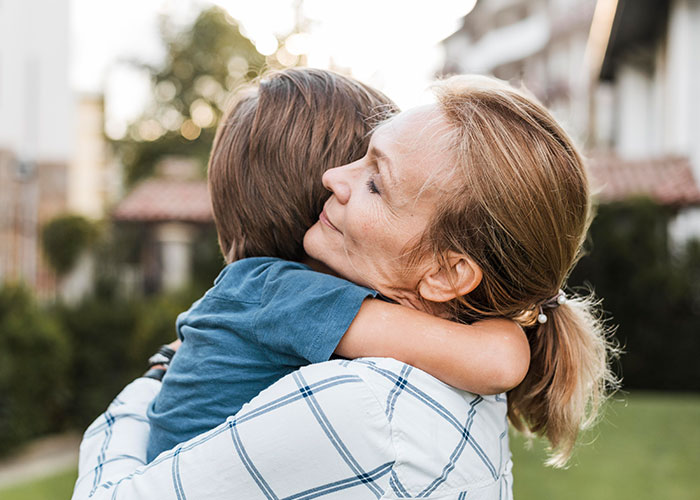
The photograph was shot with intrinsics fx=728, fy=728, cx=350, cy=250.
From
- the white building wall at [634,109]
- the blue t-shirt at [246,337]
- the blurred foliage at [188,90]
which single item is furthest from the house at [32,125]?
the blurred foliage at [188,90]

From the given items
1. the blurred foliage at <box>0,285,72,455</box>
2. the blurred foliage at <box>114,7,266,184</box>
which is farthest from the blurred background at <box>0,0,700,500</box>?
the blurred foliage at <box>114,7,266,184</box>

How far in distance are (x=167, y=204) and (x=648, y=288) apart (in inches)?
326

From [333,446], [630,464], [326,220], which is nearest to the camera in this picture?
[333,446]

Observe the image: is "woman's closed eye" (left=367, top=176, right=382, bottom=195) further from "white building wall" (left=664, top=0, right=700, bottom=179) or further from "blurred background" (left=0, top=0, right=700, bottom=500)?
"white building wall" (left=664, top=0, right=700, bottom=179)

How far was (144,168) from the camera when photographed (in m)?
29.8

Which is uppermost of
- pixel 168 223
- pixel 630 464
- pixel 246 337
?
pixel 246 337

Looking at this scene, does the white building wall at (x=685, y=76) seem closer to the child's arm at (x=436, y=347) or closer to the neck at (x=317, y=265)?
the neck at (x=317, y=265)

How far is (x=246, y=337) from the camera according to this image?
1276 mm

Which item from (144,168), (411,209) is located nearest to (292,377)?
(411,209)

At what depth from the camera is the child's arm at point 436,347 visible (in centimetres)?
123

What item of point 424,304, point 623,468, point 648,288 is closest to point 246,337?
point 424,304

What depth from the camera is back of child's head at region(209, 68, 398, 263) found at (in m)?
1.49

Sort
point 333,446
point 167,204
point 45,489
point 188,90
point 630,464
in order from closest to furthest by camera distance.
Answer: point 333,446
point 630,464
point 45,489
point 167,204
point 188,90

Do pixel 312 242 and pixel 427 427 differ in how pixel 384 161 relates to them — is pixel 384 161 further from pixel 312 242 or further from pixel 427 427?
pixel 427 427
